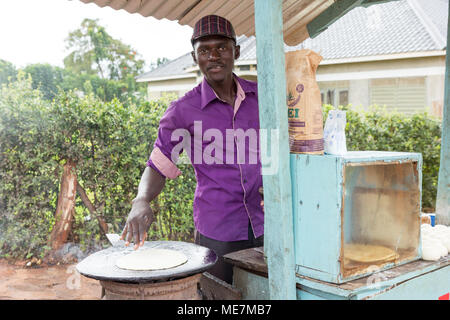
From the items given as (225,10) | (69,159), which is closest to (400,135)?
(225,10)

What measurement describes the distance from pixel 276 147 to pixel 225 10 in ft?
6.09

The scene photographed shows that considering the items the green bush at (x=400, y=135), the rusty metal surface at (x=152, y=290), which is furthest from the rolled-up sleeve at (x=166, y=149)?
the green bush at (x=400, y=135)

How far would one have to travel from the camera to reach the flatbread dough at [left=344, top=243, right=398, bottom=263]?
1.52m

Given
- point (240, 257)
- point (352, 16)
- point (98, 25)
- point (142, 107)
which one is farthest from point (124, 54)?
point (240, 257)

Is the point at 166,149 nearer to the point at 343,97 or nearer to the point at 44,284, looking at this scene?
the point at 44,284

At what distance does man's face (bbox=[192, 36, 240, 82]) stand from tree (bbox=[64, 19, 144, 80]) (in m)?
53.7

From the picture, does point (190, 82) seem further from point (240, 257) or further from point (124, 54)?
point (124, 54)

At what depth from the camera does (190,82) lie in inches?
900

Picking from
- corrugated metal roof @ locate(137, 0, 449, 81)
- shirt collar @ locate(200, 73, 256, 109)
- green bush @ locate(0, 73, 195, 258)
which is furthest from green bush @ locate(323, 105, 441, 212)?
corrugated metal roof @ locate(137, 0, 449, 81)

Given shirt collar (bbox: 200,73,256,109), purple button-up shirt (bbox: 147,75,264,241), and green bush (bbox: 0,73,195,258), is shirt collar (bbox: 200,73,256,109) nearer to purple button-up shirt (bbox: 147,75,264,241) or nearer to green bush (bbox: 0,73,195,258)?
purple button-up shirt (bbox: 147,75,264,241)

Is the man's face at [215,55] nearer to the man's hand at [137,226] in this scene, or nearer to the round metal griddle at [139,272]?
the man's hand at [137,226]

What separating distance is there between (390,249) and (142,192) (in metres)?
1.26

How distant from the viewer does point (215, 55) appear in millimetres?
2119

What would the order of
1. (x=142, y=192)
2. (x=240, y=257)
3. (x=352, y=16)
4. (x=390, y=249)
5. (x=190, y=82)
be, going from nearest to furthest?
1. (x=390, y=249)
2. (x=240, y=257)
3. (x=142, y=192)
4. (x=352, y=16)
5. (x=190, y=82)
